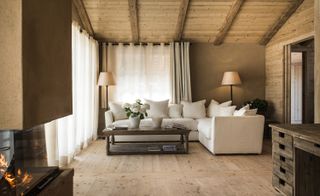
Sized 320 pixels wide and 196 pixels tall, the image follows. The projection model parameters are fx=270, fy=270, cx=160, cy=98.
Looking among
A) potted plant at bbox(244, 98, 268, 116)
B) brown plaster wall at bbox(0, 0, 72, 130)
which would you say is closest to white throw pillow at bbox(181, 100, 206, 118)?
potted plant at bbox(244, 98, 268, 116)

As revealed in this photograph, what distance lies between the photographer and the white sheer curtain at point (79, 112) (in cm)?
367

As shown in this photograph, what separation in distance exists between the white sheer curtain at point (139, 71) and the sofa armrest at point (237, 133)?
7.91ft

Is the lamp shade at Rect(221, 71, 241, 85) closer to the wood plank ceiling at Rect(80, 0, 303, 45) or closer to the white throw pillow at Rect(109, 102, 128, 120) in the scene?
the wood plank ceiling at Rect(80, 0, 303, 45)

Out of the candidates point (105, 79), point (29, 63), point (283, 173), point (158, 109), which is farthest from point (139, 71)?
point (29, 63)

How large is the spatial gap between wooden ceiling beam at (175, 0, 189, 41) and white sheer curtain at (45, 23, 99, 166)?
1.93 m

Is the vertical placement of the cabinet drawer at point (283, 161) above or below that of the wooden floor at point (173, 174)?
above

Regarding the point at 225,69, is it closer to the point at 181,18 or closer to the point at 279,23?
the point at 279,23

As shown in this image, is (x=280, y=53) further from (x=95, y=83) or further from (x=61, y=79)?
(x=61, y=79)

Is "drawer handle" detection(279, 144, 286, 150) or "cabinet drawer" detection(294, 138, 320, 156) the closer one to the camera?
"cabinet drawer" detection(294, 138, 320, 156)

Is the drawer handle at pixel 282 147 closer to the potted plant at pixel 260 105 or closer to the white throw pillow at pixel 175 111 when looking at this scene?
the white throw pillow at pixel 175 111

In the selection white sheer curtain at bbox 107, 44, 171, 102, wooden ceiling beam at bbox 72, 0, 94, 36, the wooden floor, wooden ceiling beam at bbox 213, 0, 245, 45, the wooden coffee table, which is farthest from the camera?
white sheer curtain at bbox 107, 44, 171, 102

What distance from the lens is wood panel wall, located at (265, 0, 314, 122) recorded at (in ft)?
16.6

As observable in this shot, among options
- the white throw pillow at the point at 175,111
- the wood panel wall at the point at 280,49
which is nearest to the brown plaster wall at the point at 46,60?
the white throw pillow at the point at 175,111

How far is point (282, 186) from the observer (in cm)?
266
